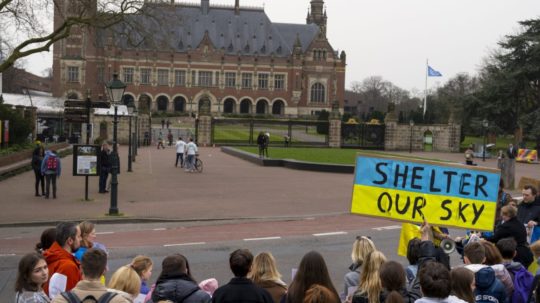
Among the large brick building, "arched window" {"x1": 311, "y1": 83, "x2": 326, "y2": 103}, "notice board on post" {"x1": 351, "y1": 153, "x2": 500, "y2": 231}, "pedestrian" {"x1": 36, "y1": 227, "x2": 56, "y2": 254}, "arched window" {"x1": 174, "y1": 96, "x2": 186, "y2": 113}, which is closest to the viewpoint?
"pedestrian" {"x1": 36, "y1": 227, "x2": 56, "y2": 254}

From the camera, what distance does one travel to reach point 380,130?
58.7m

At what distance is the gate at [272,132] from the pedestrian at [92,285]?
49.2 m

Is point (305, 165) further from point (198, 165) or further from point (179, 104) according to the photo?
point (179, 104)

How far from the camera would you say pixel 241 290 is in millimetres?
5496

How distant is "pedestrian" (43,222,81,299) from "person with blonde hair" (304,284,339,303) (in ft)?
8.09

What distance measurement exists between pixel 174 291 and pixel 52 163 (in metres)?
16.2

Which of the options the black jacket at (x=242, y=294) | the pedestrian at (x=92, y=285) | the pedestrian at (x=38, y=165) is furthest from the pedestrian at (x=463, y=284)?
the pedestrian at (x=38, y=165)

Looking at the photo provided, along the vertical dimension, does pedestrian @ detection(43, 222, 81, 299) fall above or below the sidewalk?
above

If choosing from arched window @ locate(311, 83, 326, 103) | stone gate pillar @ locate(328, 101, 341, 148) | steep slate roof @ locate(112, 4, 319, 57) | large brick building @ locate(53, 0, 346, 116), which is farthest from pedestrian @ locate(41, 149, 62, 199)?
arched window @ locate(311, 83, 326, 103)

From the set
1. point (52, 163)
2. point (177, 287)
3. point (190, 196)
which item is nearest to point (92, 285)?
point (177, 287)

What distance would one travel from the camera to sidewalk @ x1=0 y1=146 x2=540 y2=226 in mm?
17906

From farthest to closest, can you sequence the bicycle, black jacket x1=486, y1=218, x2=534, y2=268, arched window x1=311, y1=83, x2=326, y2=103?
arched window x1=311, y1=83, x2=326, y2=103 → the bicycle → black jacket x1=486, y1=218, x2=534, y2=268

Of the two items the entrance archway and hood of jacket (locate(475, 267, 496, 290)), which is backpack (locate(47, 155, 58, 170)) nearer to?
hood of jacket (locate(475, 267, 496, 290))

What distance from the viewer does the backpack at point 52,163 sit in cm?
2020
